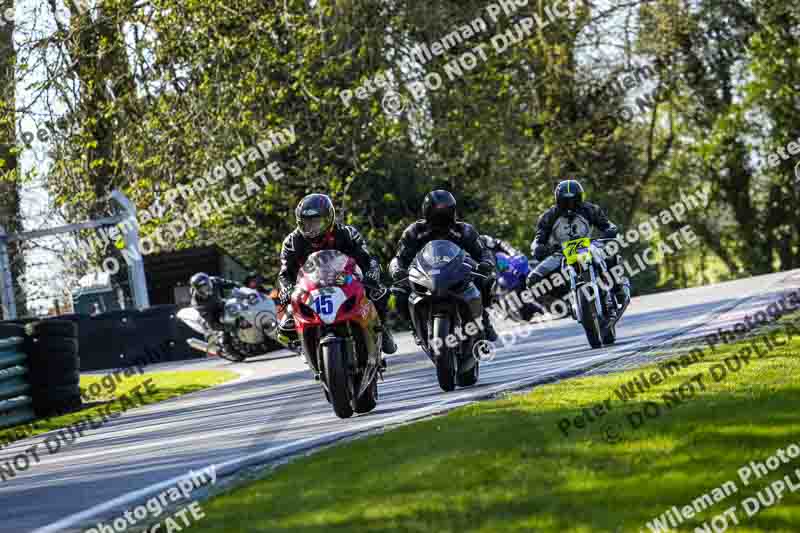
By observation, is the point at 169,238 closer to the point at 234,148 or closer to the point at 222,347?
the point at 234,148

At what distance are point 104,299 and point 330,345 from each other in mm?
19797

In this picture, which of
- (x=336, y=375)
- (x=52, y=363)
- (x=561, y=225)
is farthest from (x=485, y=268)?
(x=52, y=363)

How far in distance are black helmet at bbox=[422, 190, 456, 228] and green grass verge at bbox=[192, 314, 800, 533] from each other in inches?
139

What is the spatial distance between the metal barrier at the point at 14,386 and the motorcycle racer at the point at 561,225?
6.39 metres

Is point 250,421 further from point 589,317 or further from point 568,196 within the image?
point 568,196

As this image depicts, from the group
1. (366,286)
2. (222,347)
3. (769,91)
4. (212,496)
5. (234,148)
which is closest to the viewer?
(212,496)

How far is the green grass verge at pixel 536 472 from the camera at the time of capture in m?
5.89

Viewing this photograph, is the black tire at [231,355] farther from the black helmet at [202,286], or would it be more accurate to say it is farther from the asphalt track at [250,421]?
the asphalt track at [250,421]

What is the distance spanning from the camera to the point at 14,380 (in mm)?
16656

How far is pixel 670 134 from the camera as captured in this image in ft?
155

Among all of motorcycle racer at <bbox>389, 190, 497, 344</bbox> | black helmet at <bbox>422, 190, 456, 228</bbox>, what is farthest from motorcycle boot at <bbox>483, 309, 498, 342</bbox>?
black helmet at <bbox>422, 190, 456, 228</bbox>

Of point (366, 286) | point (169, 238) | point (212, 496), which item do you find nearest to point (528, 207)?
point (169, 238)

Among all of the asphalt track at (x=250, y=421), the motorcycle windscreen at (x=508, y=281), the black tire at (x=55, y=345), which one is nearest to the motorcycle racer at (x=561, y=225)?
the asphalt track at (x=250, y=421)

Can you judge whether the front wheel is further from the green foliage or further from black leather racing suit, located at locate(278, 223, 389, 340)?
the green foliage
